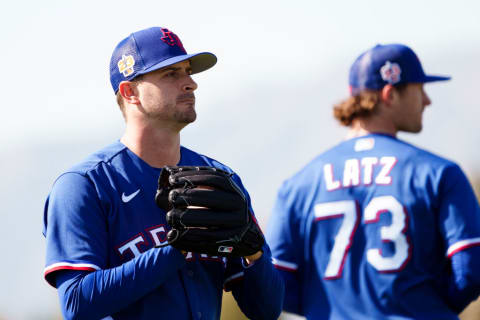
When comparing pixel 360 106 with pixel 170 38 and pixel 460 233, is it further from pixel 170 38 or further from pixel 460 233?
pixel 170 38

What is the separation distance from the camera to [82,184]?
5027 mm

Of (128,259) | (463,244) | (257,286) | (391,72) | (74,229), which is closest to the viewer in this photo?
(74,229)

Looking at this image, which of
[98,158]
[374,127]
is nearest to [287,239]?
[374,127]

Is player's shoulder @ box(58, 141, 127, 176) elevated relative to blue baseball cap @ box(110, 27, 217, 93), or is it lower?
lower

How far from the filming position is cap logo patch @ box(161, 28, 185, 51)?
558cm

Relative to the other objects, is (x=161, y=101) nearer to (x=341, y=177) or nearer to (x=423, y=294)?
(x=341, y=177)

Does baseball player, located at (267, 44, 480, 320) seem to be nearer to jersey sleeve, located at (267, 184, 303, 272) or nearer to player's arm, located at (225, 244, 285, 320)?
jersey sleeve, located at (267, 184, 303, 272)

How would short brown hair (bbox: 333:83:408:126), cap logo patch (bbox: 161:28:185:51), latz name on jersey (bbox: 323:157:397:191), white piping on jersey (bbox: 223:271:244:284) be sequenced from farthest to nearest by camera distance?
short brown hair (bbox: 333:83:408:126) < cap logo patch (bbox: 161:28:185:51) < latz name on jersey (bbox: 323:157:397:191) < white piping on jersey (bbox: 223:271:244:284)

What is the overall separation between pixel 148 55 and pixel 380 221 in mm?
1572

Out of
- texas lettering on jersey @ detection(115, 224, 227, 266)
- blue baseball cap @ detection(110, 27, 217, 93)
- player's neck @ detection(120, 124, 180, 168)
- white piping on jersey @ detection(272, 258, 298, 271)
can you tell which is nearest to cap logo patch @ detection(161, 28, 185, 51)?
blue baseball cap @ detection(110, 27, 217, 93)

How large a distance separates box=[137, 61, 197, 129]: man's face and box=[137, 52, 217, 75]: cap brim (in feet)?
0.16

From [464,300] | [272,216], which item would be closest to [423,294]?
[464,300]

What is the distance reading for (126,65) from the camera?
5.56 meters

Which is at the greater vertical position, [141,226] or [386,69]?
[386,69]
